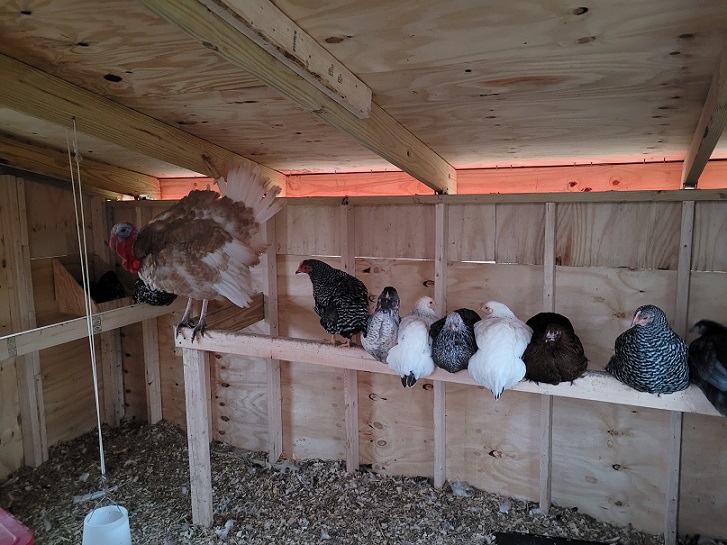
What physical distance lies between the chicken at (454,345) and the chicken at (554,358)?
0.18 meters

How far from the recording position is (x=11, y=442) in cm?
230

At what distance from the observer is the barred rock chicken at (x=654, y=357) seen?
3.92 feet

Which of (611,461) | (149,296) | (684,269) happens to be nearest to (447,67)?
(684,269)

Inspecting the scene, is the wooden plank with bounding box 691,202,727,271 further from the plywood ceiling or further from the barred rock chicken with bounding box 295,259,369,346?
the barred rock chicken with bounding box 295,259,369,346

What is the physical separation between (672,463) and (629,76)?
1.49 metres

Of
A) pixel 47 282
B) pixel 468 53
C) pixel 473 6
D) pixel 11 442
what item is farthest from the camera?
pixel 47 282

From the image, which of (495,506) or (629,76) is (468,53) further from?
(495,506)

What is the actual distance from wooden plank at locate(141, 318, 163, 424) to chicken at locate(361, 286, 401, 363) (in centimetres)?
178

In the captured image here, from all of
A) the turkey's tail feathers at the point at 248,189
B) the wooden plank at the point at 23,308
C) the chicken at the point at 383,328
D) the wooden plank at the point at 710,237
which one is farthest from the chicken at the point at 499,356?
the wooden plank at the point at 23,308

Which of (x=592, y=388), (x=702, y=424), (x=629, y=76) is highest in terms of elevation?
(x=629, y=76)

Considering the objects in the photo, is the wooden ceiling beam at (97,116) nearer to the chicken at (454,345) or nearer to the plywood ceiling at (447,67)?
the plywood ceiling at (447,67)

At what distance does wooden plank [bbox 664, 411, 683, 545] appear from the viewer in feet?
5.52

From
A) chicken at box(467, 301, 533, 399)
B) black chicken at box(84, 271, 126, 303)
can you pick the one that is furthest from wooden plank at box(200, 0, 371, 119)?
black chicken at box(84, 271, 126, 303)

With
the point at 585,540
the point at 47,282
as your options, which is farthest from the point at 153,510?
the point at 585,540
